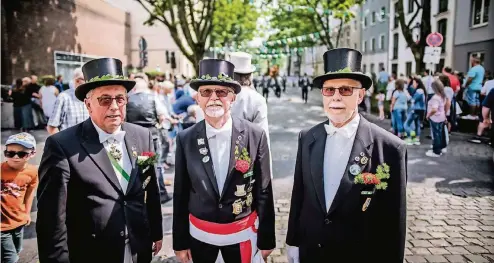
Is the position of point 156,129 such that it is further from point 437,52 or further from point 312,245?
point 437,52

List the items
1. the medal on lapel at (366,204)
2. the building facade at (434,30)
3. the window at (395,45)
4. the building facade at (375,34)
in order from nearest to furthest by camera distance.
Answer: the medal on lapel at (366,204) < the building facade at (434,30) < the window at (395,45) < the building facade at (375,34)

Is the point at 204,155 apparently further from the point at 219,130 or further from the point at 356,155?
the point at 356,155

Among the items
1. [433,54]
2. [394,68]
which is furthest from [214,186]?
[394,68]

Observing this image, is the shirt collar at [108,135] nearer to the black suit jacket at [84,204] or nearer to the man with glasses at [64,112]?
the black suit jacket at [84,204]

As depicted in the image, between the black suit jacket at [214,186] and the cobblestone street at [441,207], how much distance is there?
1.61m

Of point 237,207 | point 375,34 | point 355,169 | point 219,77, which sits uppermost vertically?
point 375,34

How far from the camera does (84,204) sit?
8.18 ft

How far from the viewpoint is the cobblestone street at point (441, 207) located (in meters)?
4.45

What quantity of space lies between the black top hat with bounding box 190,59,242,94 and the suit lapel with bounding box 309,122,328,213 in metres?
0.79

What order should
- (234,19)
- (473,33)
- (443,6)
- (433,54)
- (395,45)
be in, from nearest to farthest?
(433,54)
(473,33)
(443,6)
(234,19)
(395,45)

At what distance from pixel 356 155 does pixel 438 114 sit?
7.76m

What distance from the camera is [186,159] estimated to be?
9.45 ft

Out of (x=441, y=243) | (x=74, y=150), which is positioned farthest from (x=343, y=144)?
(x=441, y=243)

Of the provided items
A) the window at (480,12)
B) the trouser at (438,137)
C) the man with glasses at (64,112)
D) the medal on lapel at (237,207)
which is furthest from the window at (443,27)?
the medal on lapel at (237,207)
